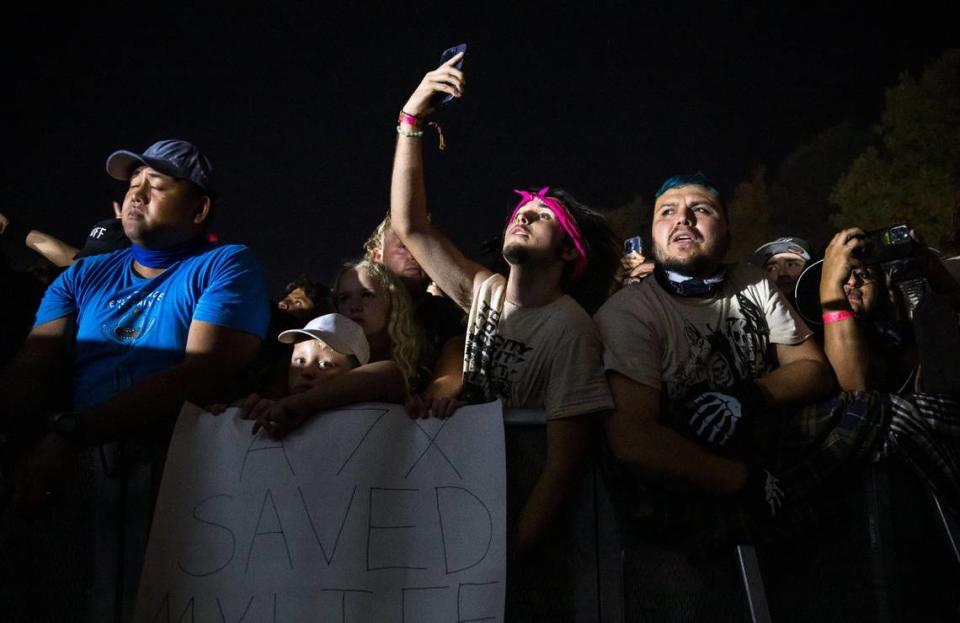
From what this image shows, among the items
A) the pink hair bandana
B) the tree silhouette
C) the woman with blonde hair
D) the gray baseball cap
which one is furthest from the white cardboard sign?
the tree silhouette

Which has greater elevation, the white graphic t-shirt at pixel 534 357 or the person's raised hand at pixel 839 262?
the person's raised hand at pixel 839 262

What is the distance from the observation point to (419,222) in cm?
275

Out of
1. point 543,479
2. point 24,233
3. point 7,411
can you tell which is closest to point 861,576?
point 543,479

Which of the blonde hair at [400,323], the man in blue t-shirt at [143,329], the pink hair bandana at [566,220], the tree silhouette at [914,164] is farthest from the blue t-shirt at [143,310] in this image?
the tree silhouette at [914,164]

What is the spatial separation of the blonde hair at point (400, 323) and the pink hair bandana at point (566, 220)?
51cm

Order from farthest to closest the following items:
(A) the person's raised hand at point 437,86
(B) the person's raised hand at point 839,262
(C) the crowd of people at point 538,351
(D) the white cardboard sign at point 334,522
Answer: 1. (A) the person's raised hand at point 437,86
2. (B) the person's raised hand at point 839,262
3. (C) the crowd of people at point 538,351
4. (D) the white cardboard sign at point 334,522

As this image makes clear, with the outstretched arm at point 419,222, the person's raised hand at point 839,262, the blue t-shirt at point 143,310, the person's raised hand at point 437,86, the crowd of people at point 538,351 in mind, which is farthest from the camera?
the outstretched arm at point 419,222

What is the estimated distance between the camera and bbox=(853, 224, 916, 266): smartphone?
7.46 feet

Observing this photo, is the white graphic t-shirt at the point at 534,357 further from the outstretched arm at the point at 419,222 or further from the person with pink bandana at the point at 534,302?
the outstretched arm at the point at 419,222

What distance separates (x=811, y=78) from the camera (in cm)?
1856

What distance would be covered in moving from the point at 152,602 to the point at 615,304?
1.38m

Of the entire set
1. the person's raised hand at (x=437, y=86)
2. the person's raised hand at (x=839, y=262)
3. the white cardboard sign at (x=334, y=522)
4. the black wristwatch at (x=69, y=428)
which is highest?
the person's raised hand at (x=437, y=86)

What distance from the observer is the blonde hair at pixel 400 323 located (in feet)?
8.88

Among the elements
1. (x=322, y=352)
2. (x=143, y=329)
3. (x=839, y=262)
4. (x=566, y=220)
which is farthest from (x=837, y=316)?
(x=143, y=329)
